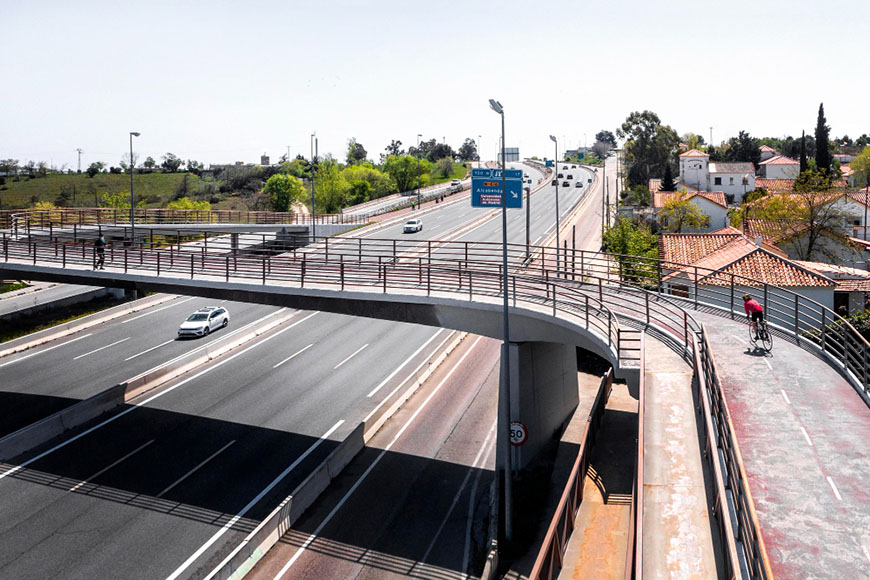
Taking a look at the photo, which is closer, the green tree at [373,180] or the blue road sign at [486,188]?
the blue road sign at [486,188]

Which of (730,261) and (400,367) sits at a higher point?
(730,261)

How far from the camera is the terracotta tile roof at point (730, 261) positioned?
33219 millimetres

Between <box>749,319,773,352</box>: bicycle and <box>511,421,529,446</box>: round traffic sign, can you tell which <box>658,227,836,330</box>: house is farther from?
<box>511,421,529,446</box>: round traffic sign

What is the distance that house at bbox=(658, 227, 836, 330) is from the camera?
29078mm

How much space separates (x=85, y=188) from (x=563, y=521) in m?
132

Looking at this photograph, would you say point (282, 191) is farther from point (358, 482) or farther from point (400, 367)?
point (358, 482)

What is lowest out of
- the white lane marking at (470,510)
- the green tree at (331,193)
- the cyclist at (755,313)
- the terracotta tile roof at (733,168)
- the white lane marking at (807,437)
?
the white lane marking at (470,510)

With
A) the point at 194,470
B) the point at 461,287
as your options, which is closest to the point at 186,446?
the point at 194,470

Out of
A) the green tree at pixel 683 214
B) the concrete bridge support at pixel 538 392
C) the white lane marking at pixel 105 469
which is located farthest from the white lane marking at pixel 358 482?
the green tree at pixel 683 214

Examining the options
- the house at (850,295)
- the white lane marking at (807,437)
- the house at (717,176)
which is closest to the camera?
the white lane marking at (807,437)

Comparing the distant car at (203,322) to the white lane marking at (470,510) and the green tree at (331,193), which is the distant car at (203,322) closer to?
the white lane marking at (470,510)

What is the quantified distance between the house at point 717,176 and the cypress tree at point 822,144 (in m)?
11.4

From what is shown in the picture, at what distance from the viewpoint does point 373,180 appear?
137375mm

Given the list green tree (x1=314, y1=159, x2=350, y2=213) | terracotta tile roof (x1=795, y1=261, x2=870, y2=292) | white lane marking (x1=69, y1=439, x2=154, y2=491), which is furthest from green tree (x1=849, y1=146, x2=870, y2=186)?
white lane marking (x1=69, y1=439, x2=154, y2=491)
